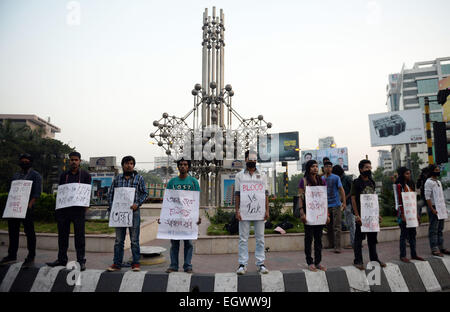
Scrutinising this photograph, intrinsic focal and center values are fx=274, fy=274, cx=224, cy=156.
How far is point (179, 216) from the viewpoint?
4.72 metres

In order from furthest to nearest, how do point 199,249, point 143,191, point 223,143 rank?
point 223,143, point 199,249, point 143,191

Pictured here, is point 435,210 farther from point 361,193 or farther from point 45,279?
point 45,279

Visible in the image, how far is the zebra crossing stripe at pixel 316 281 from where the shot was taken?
3896 mm

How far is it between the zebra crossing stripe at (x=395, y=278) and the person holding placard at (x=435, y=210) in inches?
79.2

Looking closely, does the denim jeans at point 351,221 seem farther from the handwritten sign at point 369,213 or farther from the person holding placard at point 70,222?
the person holding placard at point 70,222

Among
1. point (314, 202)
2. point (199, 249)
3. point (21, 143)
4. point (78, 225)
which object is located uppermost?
point (21, 143)

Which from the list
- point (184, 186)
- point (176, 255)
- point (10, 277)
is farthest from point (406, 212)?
point (10, 277)

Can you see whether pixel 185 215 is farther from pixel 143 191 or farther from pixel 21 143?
pixel 21 143

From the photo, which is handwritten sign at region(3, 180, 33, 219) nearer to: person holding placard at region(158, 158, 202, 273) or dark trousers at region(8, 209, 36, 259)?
dark trousers at region(8, 209, 36, 259)

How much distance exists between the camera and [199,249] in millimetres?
6977

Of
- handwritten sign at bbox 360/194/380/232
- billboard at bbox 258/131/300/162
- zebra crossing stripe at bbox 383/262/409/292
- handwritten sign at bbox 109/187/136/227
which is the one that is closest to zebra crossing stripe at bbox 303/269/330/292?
zebra crossing stripe at bbox 383/262/409/292

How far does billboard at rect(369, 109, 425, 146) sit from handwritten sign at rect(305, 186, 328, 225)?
28.4 meters
